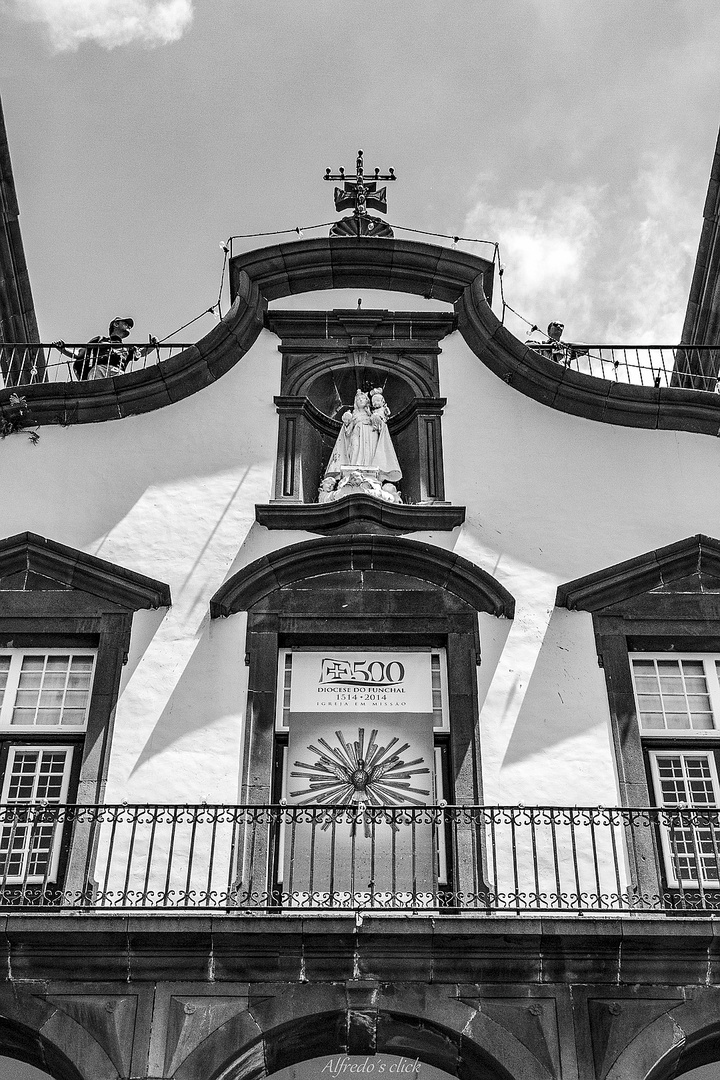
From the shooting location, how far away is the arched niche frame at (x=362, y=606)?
11.5 m

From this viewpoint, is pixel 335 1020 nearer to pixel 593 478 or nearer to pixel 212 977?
pixel 212 977

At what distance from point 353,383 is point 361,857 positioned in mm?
5212

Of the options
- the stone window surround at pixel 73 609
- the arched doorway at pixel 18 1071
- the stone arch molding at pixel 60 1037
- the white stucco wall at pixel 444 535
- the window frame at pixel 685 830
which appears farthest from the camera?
the stone window surround at pixel 73 609

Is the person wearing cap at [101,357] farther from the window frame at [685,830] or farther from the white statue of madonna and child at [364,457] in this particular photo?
the window frame at [685,830]

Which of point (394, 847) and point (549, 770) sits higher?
point (549, 770)

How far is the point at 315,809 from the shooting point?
1032cm

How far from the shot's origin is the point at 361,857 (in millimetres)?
10719

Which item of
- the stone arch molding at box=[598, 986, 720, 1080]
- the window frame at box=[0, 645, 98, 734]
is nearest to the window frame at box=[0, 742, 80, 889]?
the window frame at box=[0, 645, 98, 734]

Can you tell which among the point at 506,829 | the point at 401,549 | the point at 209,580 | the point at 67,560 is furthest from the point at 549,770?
the point at 67,560

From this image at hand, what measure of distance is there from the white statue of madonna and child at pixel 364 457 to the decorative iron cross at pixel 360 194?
259cm

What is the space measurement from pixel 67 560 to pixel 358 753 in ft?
10.0

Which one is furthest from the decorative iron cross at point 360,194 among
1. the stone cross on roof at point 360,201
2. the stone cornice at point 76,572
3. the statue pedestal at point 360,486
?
the stone cornice at point 76,572

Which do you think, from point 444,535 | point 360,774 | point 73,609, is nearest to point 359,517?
point 444,535

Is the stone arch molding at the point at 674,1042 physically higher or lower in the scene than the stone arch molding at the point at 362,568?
lower
